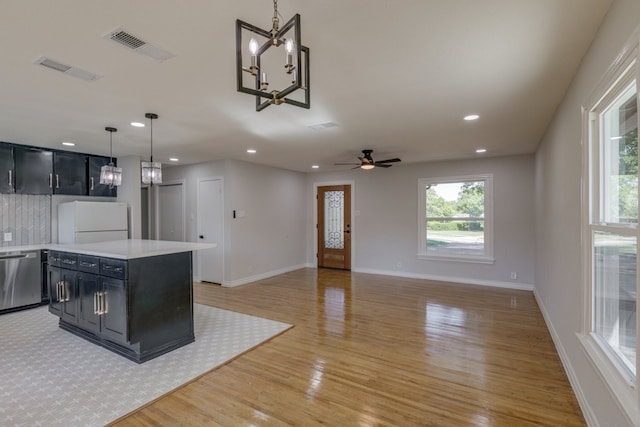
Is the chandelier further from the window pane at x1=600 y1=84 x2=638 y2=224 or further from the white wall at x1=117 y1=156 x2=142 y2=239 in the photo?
the white wall at x1=117 y1=156 x2=142 y2=239

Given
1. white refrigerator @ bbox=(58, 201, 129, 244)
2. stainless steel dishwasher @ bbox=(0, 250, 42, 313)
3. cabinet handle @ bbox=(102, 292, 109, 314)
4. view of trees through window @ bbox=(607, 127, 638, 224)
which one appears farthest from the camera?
white refrigerator @ bbox=(58, 201, 129, 244)

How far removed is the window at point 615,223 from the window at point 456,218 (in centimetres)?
418

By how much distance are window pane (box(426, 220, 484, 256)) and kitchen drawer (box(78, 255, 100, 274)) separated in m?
5.70

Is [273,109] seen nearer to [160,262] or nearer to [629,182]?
[160,262]

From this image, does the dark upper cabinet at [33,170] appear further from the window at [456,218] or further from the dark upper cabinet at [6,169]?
the window at [456,218]

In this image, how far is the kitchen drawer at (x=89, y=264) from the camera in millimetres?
Answer: 3196

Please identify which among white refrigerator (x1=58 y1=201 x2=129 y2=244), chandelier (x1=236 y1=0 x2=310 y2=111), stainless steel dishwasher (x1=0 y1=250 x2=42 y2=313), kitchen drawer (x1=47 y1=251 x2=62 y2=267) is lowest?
stainless steel dishwasher (x1=0 y1=250 x2=42 y2=313)

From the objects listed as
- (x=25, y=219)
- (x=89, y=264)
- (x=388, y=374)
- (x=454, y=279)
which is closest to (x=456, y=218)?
(x=454, y=279)

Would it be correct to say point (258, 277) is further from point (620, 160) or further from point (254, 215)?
point (620, 160)

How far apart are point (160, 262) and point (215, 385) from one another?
52.2 inches

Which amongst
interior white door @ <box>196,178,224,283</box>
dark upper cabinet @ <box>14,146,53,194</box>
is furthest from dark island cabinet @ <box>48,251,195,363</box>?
interior white door @ <box>196,178,224,283</box>

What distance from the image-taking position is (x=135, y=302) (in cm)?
296

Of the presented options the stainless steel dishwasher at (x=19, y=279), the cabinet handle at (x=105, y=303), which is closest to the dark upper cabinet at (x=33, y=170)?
the stainless steel dishwasher at (x=19, y=279)

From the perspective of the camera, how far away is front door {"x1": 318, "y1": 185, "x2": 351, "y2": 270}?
7639mm
